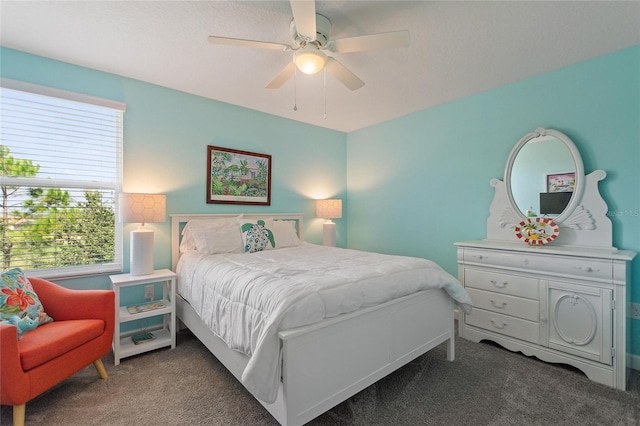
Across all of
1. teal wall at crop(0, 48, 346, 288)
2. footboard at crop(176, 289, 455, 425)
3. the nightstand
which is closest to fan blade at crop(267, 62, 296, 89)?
teal wall at crop(0, 48, 346, 288)

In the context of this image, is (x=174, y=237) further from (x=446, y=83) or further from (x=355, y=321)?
(x=446, y=83)

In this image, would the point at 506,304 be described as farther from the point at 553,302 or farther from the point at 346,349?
the point at 346,349

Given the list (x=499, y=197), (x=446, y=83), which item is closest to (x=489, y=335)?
(x=499, y=197)

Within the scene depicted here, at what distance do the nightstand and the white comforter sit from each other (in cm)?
16

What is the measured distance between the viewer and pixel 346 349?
1.62m

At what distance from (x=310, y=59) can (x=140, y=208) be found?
186 centimetres

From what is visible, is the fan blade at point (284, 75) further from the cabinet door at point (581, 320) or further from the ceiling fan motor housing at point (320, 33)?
the cabinet door at point (581, 320)

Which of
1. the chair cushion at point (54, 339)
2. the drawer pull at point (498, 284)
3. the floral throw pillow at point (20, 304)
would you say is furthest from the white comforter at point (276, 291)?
the floral throw pillow at point (20, 304)

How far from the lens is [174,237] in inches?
117

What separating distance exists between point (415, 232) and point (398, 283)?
6.36 ft

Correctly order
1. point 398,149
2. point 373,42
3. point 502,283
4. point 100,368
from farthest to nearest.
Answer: point 398,149
point 502,283
point 100,368
point 373,42

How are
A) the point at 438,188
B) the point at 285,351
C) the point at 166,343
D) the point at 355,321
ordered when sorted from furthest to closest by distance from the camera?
the point at 438,188
the point at 166,343
the point at 355,321
the point at 285,351

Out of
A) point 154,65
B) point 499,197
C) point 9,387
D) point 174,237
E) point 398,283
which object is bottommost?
point 9,387

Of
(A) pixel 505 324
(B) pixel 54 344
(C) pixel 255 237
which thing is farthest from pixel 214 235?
(A) pixel 505 324
